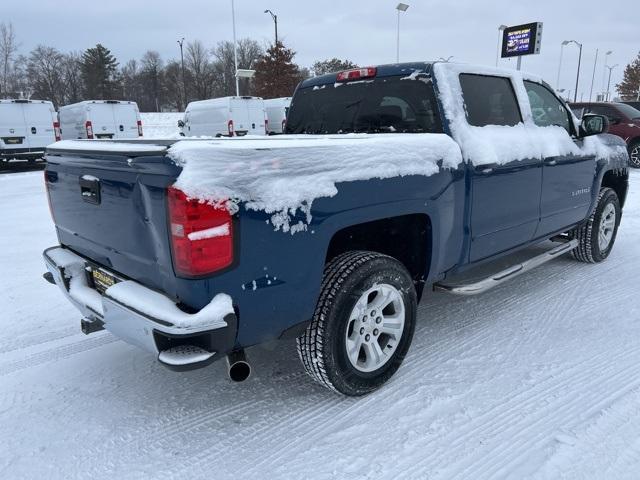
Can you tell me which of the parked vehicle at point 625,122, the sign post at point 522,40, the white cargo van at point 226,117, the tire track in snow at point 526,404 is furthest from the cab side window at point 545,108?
the sign post at point 522,40

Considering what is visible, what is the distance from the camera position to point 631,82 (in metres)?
64.6

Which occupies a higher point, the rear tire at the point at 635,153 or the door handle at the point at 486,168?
the door handle at the point at 486,168

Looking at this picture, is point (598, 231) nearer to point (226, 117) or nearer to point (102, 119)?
point (226, 117)

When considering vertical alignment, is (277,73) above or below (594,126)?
above

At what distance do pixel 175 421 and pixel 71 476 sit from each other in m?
0.54

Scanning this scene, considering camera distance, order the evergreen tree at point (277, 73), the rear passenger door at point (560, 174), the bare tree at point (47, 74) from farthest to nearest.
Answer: the bare tree at point (47, 74) → the evergreen tree at point (277, 73) → the rear passenger door at point (560, 174)

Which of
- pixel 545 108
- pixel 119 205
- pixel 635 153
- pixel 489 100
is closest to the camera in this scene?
pixel 119 205

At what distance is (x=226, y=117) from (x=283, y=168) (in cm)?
1643

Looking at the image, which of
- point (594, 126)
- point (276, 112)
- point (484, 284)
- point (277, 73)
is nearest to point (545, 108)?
point (594, 126)

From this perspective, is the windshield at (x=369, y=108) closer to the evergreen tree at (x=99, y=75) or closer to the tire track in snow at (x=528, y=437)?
the tire track in snow at (x=528, y=437)

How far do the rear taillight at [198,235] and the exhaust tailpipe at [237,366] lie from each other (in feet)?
1.72

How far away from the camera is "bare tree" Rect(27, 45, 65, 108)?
6059 centimetres

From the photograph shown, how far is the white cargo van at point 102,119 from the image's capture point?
17125mm

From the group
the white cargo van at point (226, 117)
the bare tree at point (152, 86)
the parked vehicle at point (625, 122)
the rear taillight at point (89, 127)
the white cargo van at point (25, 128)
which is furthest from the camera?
the bare tree at point (152, 86)
